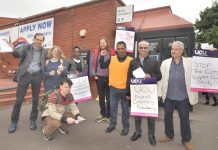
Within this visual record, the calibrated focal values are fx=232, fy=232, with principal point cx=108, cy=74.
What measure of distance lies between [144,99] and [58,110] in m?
1.66

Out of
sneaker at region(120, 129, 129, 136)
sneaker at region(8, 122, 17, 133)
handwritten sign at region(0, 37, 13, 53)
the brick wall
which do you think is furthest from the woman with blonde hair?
the brick wall

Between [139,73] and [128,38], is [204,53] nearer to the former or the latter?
[139,73]

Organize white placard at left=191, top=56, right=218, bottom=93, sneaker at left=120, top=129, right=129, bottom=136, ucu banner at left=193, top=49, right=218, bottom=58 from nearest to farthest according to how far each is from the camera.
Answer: white placard at left=191, top=56, right=218, bottom=93 < ucu banner at left=193, top=49, right=218, bottom=58 < sneaker at left=120, top=129, right=129, bottom=136

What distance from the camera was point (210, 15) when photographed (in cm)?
2278

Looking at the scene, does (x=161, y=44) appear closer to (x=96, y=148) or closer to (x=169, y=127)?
(x=169, y=127)

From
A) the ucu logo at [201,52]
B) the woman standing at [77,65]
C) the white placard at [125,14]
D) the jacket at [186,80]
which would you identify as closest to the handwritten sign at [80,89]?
the woman standing at [77,65]

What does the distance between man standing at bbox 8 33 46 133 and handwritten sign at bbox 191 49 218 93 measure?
3.06m

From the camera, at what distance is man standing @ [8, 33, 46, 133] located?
15.5ft

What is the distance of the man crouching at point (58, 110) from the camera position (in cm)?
430

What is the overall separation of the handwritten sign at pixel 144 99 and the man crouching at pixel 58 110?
3.39 feet

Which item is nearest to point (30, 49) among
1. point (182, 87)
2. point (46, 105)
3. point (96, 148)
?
point (46, 105)

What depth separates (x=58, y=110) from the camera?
447 centimetres

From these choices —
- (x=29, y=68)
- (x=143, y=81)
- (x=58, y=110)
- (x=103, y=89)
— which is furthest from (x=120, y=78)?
(x=29, y=68)

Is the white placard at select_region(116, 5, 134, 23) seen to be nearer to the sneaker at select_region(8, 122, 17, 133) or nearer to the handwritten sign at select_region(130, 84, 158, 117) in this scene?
the handwritten sign at select_region(130, 84, 158, 117)
